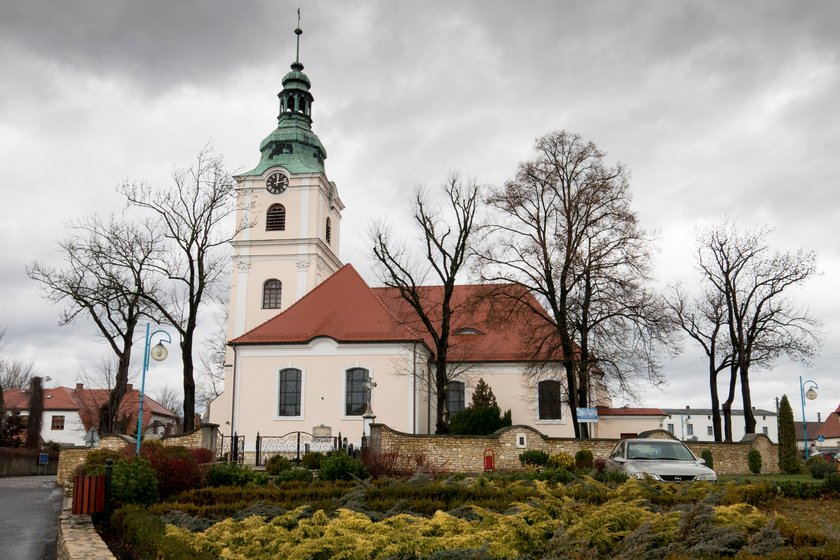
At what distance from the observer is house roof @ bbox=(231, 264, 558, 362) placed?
29673mm

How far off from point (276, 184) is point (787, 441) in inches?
1040

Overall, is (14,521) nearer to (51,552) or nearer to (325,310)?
(51,552)

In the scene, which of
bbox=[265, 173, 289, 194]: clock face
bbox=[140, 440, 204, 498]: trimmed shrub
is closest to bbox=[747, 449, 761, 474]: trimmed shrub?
bbox=[140, 440, 204, 498]: trimmed shrub

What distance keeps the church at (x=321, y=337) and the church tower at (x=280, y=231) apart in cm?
5

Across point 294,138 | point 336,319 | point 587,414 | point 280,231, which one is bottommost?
point 587,414

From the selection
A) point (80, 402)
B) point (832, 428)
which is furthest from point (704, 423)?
point (80, 402)

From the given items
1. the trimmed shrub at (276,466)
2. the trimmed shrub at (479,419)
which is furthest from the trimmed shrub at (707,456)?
the trimmed shrub at (276,466)

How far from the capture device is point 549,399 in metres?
35.8

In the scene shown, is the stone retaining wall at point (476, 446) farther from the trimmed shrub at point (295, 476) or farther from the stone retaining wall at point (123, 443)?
the trimmed shrub at point (295, 476)

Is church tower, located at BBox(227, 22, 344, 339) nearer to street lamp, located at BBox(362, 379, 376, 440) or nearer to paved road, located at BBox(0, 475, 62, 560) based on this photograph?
street lamp, located at BBox(362, 379, 376, 440)

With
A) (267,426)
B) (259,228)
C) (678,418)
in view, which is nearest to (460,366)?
(267,426)

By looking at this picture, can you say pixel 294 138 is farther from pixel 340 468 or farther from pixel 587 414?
pixel 340 468

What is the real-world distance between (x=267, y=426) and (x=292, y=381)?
209 cm

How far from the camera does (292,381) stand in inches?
1266
